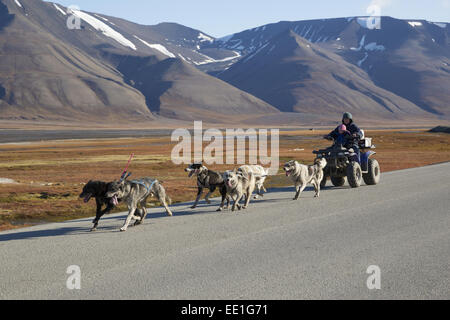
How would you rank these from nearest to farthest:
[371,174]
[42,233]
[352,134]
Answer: [42,233] → [352,134] → [371,174]

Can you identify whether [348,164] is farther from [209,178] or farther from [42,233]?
[42,233]

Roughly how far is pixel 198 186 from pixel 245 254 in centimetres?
586

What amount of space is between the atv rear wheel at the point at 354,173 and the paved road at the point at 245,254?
13.9ft

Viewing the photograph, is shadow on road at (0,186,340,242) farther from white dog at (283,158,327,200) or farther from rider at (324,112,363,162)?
rider at (324,112,363,162)

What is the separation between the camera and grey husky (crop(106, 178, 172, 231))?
38.1ft

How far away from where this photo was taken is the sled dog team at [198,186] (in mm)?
11734

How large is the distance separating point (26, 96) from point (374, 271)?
7914 inches

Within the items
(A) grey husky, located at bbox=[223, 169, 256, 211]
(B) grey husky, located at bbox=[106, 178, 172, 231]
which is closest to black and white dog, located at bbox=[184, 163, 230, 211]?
(A) grey husky, located at bbox=[223, 169, 256, 211]

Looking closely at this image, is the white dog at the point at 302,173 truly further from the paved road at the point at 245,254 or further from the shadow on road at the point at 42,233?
the shadow on road at the point at 42,233

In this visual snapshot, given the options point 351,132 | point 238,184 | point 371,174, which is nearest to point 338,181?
point 371,174

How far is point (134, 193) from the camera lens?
480 inches

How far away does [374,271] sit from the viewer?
319 inches

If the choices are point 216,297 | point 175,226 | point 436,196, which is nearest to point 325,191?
point 436,196
